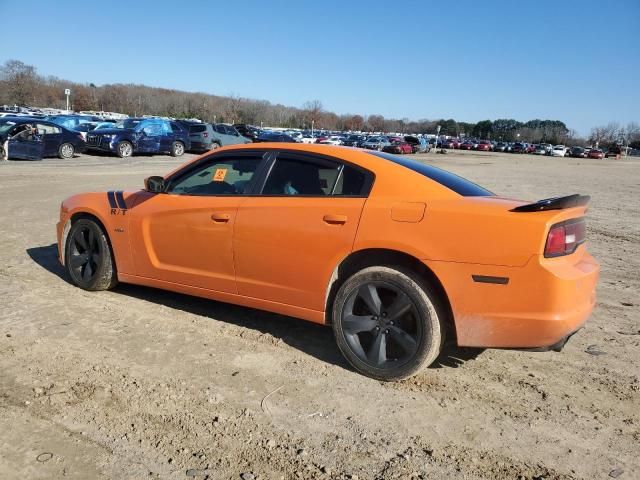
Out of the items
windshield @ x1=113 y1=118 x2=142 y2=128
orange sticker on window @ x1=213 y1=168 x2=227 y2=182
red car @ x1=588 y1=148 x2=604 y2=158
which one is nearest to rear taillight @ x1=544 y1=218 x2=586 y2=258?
orange sticker on window @ x1=213 y1=168 x2=227 y2=182

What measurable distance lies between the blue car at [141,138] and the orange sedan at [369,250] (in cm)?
2030

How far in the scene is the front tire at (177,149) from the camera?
26.0 meters

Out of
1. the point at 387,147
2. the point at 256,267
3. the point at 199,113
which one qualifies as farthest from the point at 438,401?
the point at 199,113

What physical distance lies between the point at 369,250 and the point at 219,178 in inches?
60.1

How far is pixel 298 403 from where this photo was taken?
326 centimetres

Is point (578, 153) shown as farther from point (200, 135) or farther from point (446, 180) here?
point (446, 180)

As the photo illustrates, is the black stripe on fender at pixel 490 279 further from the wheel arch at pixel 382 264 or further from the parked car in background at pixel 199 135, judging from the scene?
the parked car in background at pixel 199 135

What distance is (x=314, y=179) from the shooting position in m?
3.97

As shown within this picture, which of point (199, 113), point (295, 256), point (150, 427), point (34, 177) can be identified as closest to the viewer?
point (150, 427)

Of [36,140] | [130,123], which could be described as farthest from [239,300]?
[130,123]

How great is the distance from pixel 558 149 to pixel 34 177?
84.3m

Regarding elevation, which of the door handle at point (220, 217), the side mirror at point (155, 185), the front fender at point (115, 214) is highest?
the side mirror at point (155, 185)

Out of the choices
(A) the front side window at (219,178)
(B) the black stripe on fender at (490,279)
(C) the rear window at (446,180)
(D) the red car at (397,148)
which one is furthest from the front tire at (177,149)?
(B) the black stripe on fender at (490,279)

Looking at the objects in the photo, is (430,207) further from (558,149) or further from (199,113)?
(199,113)
